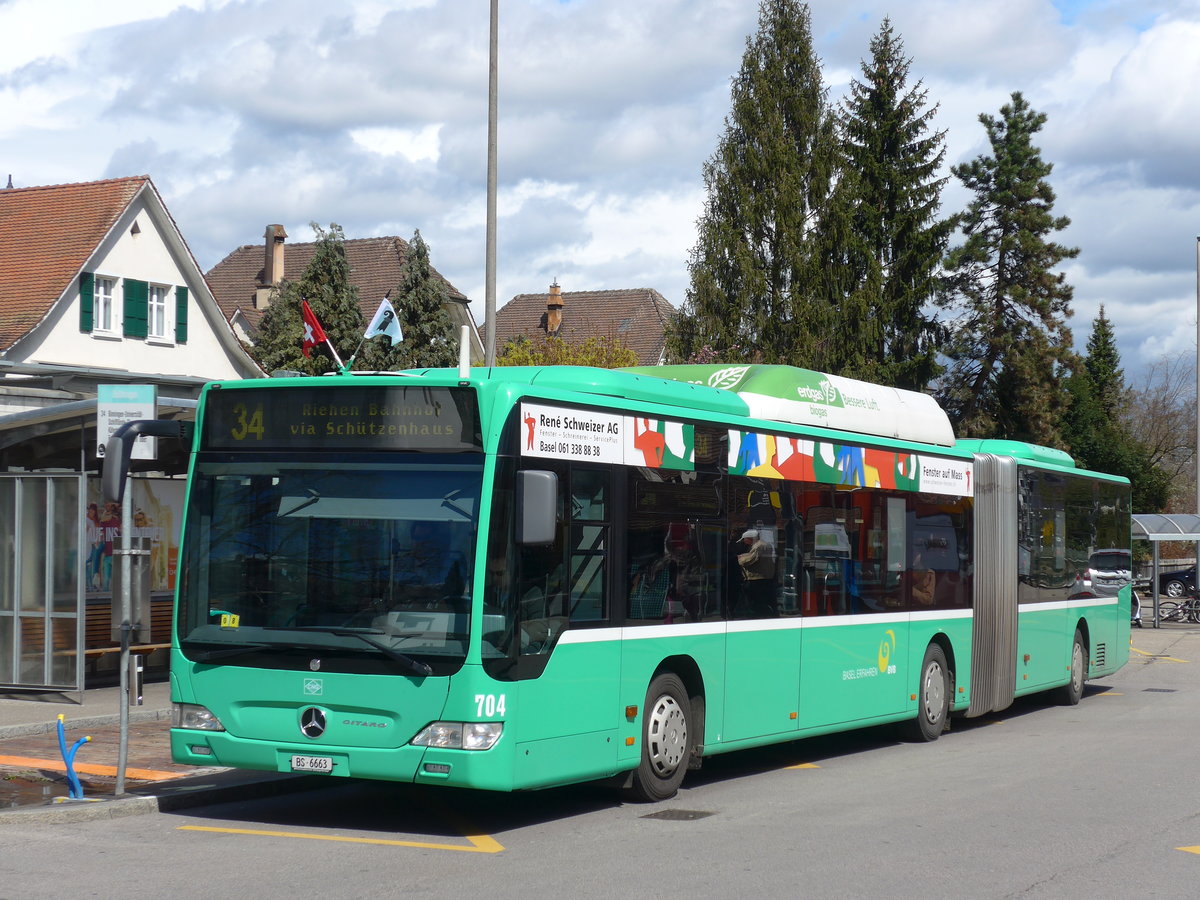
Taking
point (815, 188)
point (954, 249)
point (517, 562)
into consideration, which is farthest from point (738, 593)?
point (815, 188)

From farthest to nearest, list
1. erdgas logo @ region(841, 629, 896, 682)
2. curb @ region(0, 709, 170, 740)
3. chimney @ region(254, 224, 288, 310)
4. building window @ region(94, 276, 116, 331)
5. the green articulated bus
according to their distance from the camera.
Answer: chimney @ region(254, 224, 288, 310)
building window @ region(94, 276, 116, 331)
erdgas logo @ region(841, 629, 896, 682)
curb @ region(0, 709, 170, 740)
the green articulated bus

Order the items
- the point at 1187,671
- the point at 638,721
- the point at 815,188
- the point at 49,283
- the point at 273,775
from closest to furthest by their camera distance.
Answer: the point at 638,721 < the point at 273,775 < the point at 1187,671 < the point at 49,283 < the point at 815,188

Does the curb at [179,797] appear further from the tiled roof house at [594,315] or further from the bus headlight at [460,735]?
the tiled roof house at [594,315]

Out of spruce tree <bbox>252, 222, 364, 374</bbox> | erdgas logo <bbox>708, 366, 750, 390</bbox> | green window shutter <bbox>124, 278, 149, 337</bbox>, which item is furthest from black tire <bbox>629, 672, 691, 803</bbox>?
spruce tree <bbox>252, 222, 364, 374</bbox>

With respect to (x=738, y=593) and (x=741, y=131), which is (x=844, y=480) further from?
(x=741, y=131)

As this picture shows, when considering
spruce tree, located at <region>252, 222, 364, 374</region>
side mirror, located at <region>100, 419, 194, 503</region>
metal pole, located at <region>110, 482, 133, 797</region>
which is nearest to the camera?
side mirror, located at <region>100, 419, 194, 503</region>

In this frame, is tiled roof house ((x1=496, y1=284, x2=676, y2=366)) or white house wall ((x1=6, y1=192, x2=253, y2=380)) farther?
tiled roof house ((x1=496, y1=284, x2=676, y2=366))

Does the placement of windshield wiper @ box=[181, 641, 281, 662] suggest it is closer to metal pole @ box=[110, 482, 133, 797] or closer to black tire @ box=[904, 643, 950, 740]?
metal pole @ box=[110, 482, 133, 797]

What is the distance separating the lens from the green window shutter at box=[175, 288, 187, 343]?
40438mm

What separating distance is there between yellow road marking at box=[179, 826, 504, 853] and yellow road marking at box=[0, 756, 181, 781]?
1.93 meters

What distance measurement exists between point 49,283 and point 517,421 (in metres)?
30.7

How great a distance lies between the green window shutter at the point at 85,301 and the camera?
3741 cm

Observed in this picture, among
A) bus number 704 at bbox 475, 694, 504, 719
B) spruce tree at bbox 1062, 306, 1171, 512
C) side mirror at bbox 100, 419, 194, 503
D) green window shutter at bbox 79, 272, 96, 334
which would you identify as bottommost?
bus number 704 at bbox 475, 694, 504, 719

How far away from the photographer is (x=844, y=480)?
13906 mm
